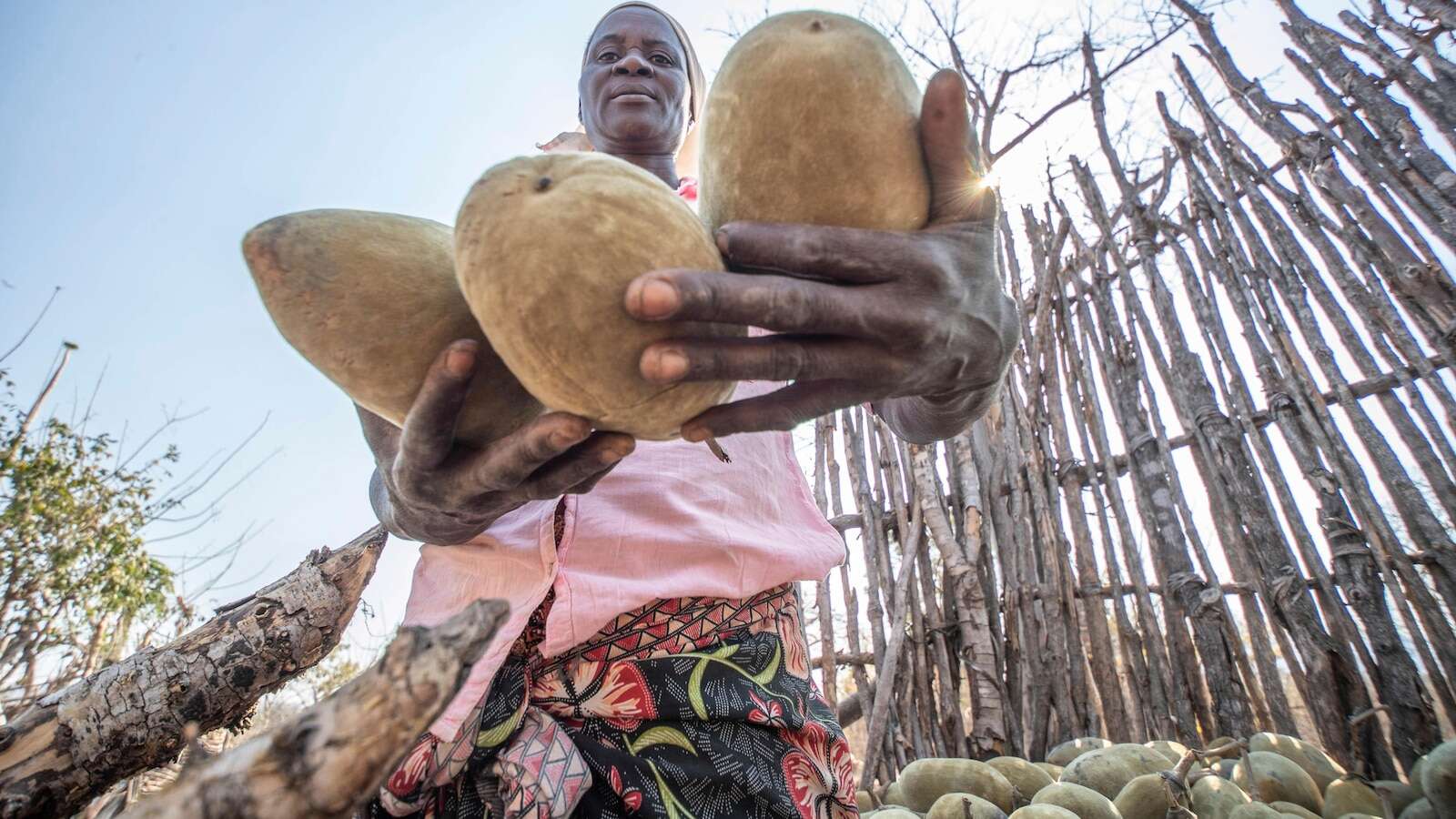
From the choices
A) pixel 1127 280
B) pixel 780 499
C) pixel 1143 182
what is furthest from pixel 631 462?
pixel 1143 182

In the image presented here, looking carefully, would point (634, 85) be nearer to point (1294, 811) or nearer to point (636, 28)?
point (636, 28)

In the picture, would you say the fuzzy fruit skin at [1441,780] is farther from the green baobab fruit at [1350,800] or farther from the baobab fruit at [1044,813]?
the baobab fruit at [1044,813]

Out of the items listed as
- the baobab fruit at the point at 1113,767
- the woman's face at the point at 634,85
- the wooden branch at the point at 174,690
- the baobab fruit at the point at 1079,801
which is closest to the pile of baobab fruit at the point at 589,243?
the woman's face at the point at 634,85

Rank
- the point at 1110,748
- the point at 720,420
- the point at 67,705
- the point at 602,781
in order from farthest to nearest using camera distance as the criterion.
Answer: the point at 1110,748 → the point at 67,705 → the point at 602,781 → the point at 720,420

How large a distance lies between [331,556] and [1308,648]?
12.2ft

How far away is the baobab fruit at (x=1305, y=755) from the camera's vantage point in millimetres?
2664

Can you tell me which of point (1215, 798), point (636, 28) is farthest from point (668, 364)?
point (1215, 798)

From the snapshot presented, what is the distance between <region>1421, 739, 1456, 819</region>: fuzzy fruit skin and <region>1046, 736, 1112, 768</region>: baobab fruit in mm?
1024

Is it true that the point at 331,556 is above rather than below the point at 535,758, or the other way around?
above

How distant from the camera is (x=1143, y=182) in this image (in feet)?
15.7

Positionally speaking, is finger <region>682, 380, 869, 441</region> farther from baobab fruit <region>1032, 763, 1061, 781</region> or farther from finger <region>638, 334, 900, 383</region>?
baobab fruit <region>1032, 763, 1061, 781</region>

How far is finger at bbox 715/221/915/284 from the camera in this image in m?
0.80

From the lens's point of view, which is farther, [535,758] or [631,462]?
[631,462]

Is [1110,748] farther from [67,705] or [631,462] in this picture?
[67,705]
